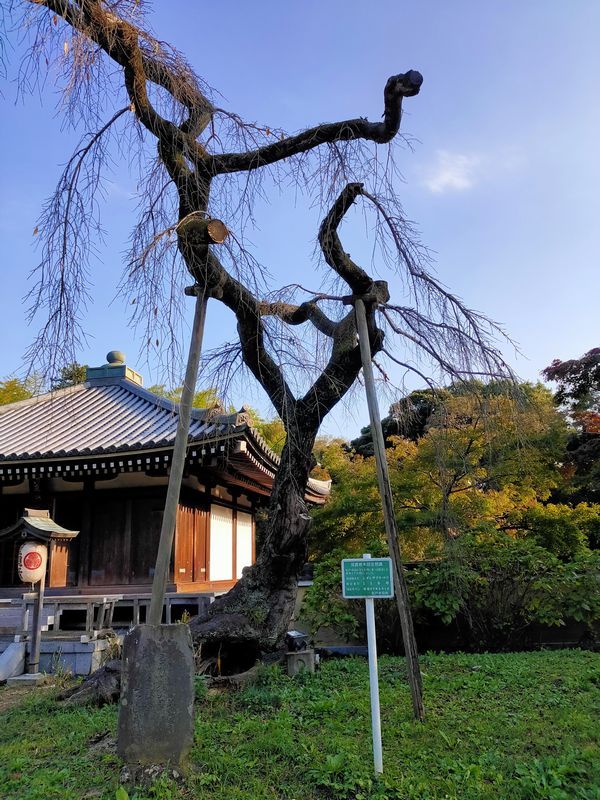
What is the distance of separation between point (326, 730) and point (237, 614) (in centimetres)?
241

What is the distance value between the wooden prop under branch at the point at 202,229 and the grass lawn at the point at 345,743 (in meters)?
4.14

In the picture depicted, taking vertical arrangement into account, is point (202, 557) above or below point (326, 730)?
above

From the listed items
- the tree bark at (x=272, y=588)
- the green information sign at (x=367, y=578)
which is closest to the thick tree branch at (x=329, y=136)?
the tree bark at (x=272, y=588)

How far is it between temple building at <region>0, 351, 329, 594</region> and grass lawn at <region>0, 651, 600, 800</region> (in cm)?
479

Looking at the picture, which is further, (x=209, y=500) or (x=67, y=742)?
(x=209, y=500)

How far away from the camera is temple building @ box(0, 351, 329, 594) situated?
11438 millimetres

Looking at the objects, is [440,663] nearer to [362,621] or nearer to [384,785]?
[362,621]

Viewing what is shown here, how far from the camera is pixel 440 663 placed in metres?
8.34

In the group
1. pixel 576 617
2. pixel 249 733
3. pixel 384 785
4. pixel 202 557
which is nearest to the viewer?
pixel 384 785

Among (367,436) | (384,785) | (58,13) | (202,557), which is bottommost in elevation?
(384,785)

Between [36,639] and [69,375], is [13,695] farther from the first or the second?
[69,375]

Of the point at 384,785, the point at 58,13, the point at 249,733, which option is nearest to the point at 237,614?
the point at 249,733

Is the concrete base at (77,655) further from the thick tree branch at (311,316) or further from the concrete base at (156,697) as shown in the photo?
the thick tree branch at (311,316)

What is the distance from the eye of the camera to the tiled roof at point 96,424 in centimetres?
1138
